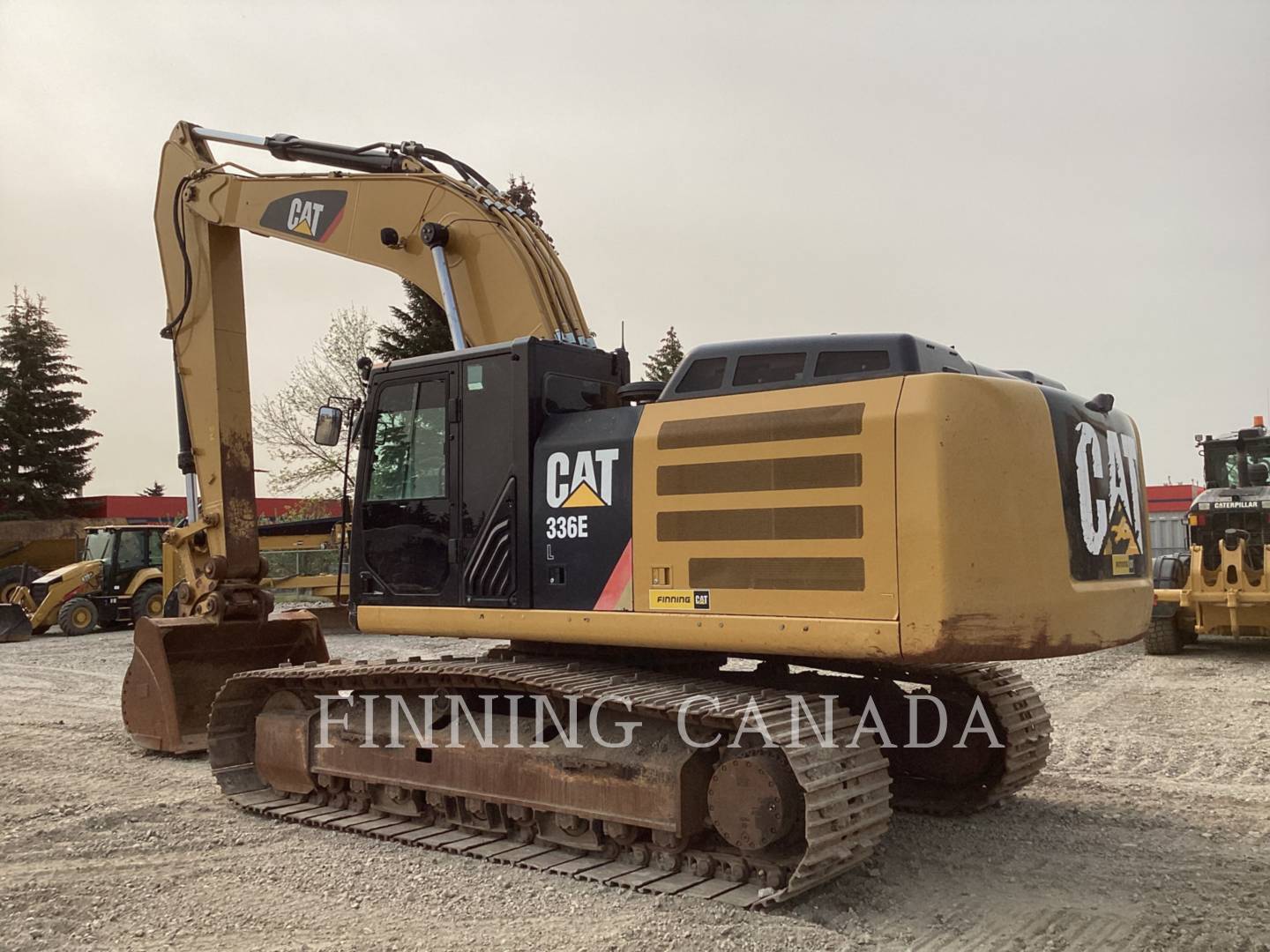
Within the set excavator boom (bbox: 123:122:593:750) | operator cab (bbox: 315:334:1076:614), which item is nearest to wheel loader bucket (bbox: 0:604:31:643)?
excavator boom (bbox: 123:122:593:750)

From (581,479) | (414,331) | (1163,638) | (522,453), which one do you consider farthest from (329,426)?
(414,331)

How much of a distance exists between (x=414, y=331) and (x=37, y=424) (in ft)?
53.0

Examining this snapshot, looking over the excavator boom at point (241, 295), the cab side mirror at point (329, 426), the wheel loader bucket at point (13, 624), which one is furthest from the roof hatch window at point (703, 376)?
the wheel loader bucket at point (13, 624)

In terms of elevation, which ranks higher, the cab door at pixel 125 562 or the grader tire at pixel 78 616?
the cab door at pixel 125 562

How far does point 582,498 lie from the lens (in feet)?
19.2

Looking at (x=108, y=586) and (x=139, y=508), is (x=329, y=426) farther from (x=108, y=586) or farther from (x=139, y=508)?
(x=139, y=508)

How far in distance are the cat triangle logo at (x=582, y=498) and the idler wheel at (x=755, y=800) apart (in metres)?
1.54

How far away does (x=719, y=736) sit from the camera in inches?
208

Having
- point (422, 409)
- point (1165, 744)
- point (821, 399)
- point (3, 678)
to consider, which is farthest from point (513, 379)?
point (3, 678)

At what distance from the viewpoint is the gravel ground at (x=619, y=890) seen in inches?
180

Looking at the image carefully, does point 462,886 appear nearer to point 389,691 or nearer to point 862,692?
point 389,691

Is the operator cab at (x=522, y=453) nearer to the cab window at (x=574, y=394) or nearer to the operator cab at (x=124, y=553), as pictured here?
the cab window at (x=574, y=394)

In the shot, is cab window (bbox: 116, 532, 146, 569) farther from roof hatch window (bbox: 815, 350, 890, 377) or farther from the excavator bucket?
roof hatch window (bbox: 815, 350, 890, 377)

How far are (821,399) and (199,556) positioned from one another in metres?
5.84
